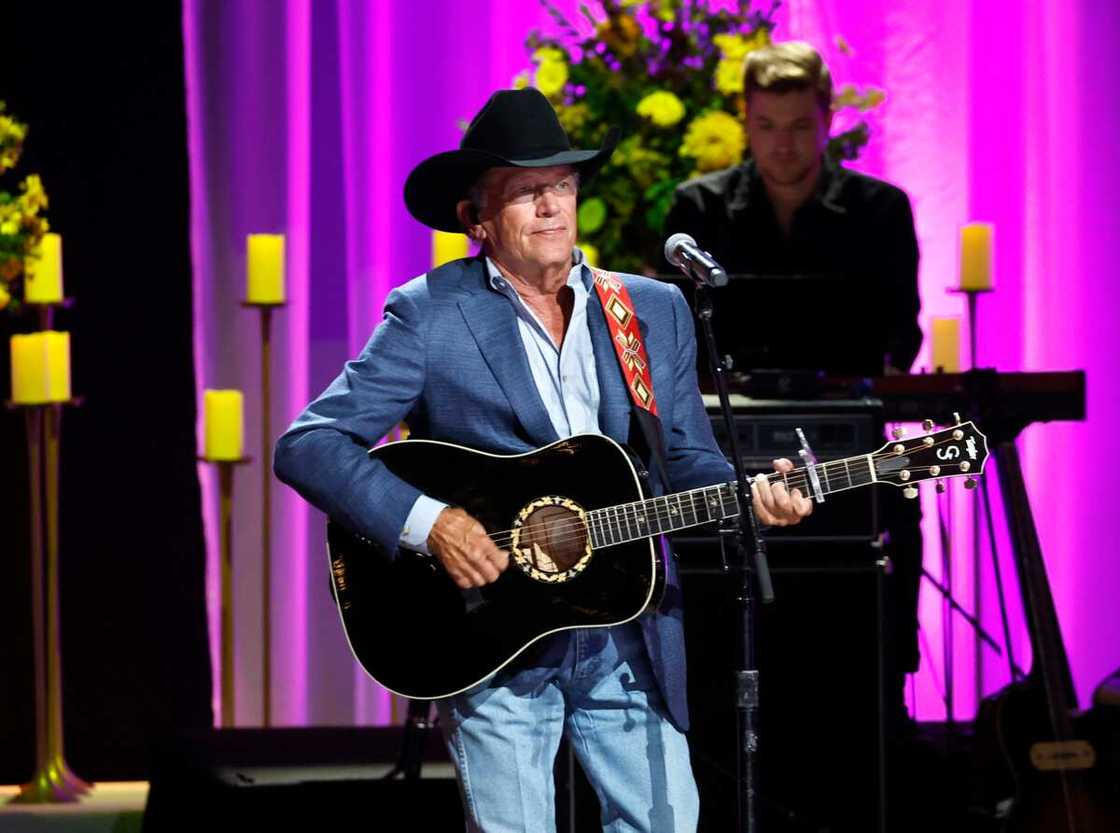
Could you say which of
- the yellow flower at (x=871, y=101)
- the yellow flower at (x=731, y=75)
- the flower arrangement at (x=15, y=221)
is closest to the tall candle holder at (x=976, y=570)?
the yellow flower at (x=871, y=101)

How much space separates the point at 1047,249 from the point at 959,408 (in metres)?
1.81

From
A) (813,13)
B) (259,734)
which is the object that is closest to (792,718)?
(259,734)

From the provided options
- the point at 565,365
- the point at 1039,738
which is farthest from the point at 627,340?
the point at 1039,738

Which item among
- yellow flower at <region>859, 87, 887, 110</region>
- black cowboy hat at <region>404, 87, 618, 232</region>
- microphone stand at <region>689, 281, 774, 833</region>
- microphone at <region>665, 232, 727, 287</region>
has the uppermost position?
yellow flower at <region>859, 87, 887, 110</region>

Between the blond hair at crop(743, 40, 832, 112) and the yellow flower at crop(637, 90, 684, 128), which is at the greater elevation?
the blond hair at crop(743, 40, 832, 112)

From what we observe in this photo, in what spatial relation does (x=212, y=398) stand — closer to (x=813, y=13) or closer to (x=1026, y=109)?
(x=813, y=13)

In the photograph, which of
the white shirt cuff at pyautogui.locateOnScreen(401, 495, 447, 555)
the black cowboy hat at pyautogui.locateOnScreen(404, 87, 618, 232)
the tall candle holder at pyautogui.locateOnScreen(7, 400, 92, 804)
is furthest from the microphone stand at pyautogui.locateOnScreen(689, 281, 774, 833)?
the tall candle holder at pyautogui.locateOnScreen(7, 400, 92, 804)

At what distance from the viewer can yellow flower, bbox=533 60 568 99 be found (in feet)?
15.2

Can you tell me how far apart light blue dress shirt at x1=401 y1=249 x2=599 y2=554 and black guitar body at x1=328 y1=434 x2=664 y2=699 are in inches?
3.7

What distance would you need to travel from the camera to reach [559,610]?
271 cm

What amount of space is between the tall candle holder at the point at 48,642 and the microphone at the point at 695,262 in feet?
8.69

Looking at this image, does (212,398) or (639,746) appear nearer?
(639,746)

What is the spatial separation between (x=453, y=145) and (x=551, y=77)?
3.06 ft

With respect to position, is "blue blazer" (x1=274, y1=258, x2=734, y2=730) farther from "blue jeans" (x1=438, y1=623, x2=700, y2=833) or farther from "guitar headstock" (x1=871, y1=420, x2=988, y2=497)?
"guitar headstock" (x1=871, y1=420, x2=988, y2=497)
